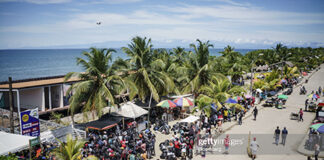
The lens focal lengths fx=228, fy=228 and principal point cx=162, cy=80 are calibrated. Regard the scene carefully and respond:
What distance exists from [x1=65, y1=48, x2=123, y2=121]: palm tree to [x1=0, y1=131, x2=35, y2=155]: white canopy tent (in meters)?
3.74

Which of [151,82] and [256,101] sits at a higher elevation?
[151,82]

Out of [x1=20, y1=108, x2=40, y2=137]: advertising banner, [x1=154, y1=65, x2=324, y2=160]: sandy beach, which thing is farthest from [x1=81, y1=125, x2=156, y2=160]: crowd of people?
[x1=20, y1=108, x2=40, y2=137]: advertising banner

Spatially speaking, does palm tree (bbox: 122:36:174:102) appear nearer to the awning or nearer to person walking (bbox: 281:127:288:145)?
the awning

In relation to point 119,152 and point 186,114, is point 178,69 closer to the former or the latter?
point 186,114

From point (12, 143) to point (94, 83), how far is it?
20.0ft

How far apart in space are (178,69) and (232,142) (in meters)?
10.8

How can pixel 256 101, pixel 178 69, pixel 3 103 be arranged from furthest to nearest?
pixel 256 101 < pixel 178 69 < pixel 3 103

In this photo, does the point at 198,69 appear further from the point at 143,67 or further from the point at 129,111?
the point at 129,111

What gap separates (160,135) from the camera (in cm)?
1673

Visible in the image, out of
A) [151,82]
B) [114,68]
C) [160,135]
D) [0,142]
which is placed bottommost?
[160,135]

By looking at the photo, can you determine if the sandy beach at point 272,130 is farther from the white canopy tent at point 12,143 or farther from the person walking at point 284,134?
the white canopy tent at point 12,143

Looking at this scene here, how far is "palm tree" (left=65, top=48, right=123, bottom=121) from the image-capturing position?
1515 centimetres

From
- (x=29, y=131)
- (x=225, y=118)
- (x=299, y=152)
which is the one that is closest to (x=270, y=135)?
(x=299, y=152)
